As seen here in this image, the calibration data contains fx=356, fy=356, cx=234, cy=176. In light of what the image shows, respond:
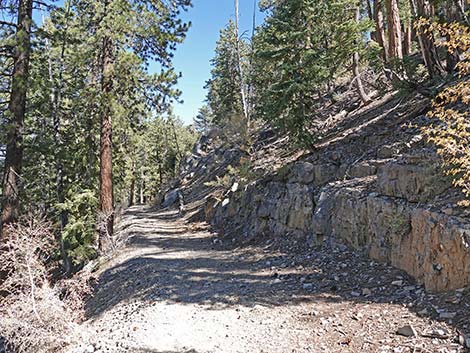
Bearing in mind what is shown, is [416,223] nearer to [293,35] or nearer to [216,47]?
[293,35]

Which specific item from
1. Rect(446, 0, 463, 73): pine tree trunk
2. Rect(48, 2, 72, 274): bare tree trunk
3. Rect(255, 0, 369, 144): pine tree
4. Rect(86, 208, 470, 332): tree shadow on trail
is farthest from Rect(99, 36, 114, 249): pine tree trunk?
Rect(446, 0, 463, 73): pine tree trunk

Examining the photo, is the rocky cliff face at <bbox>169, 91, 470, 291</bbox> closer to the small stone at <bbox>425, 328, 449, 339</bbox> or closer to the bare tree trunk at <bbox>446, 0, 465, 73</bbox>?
the small stone at <bbox>425, 328, 449, 339</bbox>

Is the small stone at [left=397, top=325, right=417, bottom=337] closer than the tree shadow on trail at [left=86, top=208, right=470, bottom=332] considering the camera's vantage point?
Yes

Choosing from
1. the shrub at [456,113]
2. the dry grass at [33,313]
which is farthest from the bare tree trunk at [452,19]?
the dry grass at [33,313]

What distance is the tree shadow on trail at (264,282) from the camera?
502cm

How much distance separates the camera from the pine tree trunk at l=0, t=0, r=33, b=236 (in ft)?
21.4

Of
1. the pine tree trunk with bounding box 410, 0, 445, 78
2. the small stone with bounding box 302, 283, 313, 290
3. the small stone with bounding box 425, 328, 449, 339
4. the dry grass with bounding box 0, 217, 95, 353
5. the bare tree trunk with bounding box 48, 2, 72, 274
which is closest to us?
the small stone with bounding box 425, 328, 449, 339

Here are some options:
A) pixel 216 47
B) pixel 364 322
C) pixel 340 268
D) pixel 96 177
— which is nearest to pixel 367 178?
pixel 340 268

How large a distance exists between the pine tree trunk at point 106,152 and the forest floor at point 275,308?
2348mm

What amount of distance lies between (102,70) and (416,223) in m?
9.14

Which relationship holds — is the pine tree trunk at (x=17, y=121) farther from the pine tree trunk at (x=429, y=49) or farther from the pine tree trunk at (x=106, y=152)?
the pine tree trunk at (x=429, y=49)

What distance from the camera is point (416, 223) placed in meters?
5.35

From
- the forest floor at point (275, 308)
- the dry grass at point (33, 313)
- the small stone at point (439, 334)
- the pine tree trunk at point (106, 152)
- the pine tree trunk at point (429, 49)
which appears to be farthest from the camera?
the pine tree trunk at point (106, 152)

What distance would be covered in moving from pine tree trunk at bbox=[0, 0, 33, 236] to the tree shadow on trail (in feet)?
8.33
